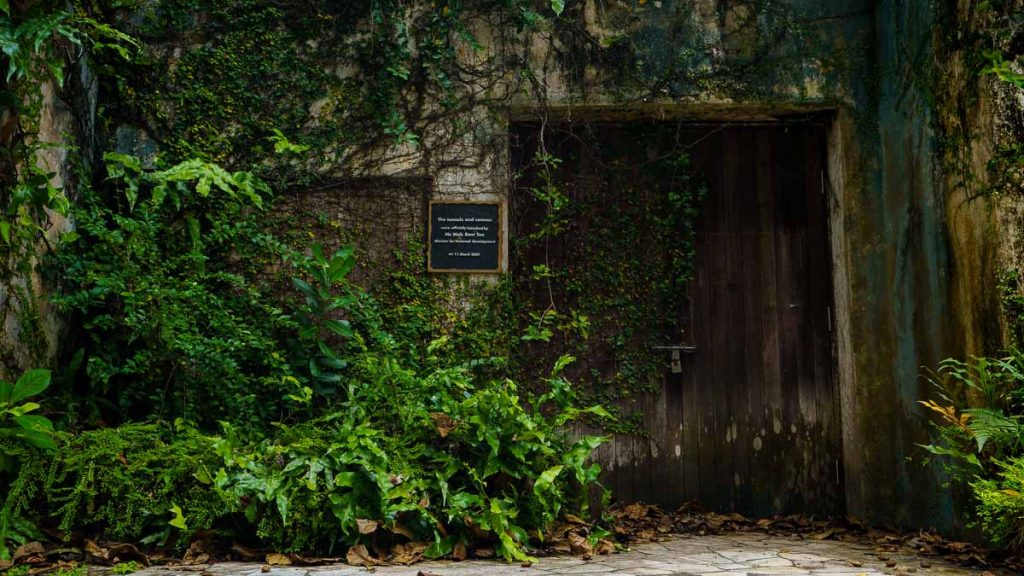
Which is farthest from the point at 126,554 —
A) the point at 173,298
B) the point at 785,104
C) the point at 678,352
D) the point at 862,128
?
the point at 862,128

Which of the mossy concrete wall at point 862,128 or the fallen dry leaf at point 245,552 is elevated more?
the mossy concrete wall at point 862,128

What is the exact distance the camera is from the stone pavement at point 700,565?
3.31m

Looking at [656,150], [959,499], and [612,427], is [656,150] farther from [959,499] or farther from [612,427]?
[959,499]

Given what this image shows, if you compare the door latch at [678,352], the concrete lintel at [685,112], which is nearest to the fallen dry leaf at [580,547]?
the door latch at [678,352]

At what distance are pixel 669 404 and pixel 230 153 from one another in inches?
122

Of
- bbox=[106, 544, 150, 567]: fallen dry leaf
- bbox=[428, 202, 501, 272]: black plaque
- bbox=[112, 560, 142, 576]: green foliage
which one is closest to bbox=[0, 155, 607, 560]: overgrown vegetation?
bbox=[106, 544, 150, 567]: fallen dry leaf

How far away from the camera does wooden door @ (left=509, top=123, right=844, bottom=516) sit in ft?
16.8

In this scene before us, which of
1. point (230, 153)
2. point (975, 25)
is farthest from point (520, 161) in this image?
point (975, 25)

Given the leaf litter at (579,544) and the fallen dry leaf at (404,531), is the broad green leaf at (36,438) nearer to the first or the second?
the leaf litter at (579,544)

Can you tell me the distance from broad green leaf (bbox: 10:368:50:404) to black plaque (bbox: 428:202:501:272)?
212 cm

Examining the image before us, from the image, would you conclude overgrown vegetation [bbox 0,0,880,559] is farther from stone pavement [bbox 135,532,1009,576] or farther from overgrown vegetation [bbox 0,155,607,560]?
stone pavement [bbox 135,532,1009,576]

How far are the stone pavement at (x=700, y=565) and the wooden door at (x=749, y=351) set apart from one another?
822 mm

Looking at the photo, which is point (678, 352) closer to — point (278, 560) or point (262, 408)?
point (262, 408)

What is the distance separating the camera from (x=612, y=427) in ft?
16.9
